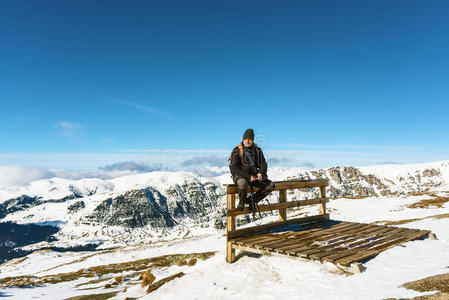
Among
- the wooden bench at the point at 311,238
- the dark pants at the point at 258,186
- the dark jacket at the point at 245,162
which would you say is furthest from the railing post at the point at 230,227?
the dark jacket at the point at 245,162

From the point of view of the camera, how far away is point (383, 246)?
921 centimetres

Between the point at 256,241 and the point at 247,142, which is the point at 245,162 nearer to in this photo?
the point at 247,142

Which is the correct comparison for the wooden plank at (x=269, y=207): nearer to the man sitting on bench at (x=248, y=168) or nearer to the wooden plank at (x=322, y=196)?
the man sitting on bench at (x=248, y=168)

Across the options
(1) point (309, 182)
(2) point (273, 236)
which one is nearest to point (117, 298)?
(2) point (273, 236)

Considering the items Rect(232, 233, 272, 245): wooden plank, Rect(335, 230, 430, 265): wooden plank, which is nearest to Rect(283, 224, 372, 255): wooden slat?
Rect(335, 230, 430, 265): wooden plank

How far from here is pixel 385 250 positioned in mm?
8984

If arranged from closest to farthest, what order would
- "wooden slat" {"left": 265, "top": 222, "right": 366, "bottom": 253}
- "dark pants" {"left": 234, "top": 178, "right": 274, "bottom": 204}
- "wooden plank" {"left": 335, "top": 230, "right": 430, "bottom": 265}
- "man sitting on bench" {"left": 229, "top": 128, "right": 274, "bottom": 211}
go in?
"wooden plank" {"left": 335, "top": 230, "right": 430, "bottom": 265}
"wooden slat" {"left": 265, "top": 222, "right": 366, "bottom": 253}
"dark pants" {"left": 234, "top": 178, "right": 274, "bottom": 204}
"man sitting on bench" {"left": 229, "top": 128, "right": 274, "bottom": 211}

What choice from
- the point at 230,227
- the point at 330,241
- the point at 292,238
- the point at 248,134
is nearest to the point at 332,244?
the point at 330,241

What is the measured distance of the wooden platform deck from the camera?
8289 millimetres

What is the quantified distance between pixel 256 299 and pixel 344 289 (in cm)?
224

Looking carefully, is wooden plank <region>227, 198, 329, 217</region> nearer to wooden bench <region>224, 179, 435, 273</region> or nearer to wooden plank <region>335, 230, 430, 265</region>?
wooden bench <region>224, 179, 435, 273</region>

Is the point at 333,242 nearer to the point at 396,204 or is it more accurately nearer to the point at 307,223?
the point at 307,223

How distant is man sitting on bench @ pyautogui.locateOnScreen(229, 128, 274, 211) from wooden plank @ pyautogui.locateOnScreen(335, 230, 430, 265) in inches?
151

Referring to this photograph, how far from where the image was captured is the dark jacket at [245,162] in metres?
10.3
